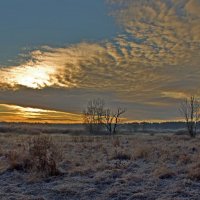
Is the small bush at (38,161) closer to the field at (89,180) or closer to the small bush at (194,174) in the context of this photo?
the field at (89,180)

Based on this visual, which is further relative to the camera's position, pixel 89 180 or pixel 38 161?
pixel 38 161

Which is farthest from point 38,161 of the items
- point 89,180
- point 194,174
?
point 194,174

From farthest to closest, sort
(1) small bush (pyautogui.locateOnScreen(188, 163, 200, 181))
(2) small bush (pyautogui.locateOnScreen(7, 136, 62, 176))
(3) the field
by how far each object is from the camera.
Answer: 1. (2) small bush (pyautogui.locateOnScreen(7, 136, 62, 176))
2. (1) small bush (pyautogui.locateOnScreen(188, 163, 200, 181))
3. (3) the field

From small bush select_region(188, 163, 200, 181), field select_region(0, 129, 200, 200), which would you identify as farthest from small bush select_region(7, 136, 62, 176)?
small bush select_region(188, 163, 200, 181)

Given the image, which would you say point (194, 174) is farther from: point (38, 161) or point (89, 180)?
point (38, 161)

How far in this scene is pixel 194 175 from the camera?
12.2 meters

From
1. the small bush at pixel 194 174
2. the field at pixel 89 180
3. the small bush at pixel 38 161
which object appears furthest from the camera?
the small bush at pixel 38 161

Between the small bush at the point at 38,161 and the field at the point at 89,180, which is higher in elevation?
the small bush at the point at 38,161

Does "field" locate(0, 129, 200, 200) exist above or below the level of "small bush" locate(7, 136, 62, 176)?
below

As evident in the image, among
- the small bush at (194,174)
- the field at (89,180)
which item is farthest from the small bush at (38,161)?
the small bush at (194,174)

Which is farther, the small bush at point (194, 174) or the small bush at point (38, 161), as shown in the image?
the small bush at point (38, 161)

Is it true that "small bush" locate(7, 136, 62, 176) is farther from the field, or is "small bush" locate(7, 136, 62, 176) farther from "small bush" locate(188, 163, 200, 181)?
"small bush" locate(188, 163, 200, 181)

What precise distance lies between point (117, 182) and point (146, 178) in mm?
1198

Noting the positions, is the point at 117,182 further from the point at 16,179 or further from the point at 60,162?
the point at 60,162
